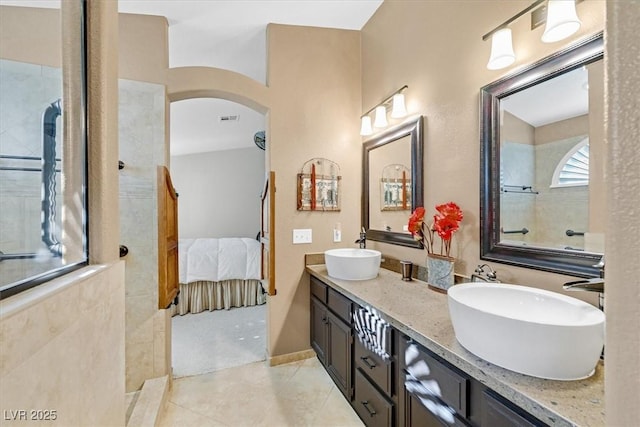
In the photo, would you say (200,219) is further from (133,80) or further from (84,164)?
(84,164)

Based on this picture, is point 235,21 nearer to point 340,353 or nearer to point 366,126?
point 366,126

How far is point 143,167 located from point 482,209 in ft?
7.68

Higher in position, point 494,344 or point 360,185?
point 360,185

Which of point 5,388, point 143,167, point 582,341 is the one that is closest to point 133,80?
point 143,167

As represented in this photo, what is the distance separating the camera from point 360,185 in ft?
9.05

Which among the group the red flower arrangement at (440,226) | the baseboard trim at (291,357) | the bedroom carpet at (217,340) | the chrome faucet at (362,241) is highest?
the red flower arrangement at (440,226)

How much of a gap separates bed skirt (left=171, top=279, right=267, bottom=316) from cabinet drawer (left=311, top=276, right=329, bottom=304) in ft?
5.41

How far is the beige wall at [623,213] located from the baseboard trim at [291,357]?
2468 mm

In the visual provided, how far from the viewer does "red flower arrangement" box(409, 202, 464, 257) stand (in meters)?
1.62

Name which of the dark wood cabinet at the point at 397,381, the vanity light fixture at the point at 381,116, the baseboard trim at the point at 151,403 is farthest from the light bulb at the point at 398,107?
the baseboard trim at the point at 151,403

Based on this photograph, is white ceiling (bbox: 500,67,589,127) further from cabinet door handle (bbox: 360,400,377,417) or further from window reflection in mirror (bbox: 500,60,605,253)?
cabinet door handle (bbox: 360,400,377,417)

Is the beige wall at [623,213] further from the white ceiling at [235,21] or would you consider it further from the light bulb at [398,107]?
the white ceiling at [235,21]

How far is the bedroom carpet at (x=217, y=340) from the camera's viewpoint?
254 cm

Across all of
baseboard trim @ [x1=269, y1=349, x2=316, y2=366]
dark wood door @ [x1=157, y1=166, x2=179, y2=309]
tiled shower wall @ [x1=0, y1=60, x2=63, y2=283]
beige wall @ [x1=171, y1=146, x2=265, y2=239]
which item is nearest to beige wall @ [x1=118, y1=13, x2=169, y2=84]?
dark wood door @ [x1=157, y1=166, x2=179, y2=309]
